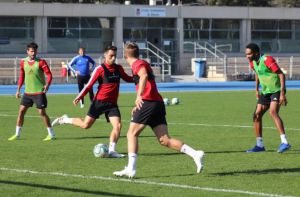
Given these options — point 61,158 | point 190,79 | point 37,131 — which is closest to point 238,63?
point 190,79

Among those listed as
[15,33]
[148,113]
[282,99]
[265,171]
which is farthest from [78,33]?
[148,113]

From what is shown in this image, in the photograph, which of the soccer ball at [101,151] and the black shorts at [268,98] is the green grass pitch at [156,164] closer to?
the soccer ball at [101,151]

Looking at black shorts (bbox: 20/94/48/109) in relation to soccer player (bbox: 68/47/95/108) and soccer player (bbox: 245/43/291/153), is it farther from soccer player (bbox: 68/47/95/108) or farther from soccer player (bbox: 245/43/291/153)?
soccer player (bbox: 68/47/95/108)

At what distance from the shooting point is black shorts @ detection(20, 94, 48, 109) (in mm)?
15672

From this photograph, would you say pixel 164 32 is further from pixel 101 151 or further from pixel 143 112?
pixel 143 112

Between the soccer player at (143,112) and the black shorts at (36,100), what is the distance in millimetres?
5074

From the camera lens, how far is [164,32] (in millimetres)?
61406

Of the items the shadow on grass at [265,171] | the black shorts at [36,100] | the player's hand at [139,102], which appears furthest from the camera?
the black shorts at [36,100]

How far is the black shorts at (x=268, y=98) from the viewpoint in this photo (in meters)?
13.8

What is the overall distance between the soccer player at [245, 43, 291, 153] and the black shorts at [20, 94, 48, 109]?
14.8ft

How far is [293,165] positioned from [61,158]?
3835 mm

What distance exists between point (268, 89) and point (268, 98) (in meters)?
0.18

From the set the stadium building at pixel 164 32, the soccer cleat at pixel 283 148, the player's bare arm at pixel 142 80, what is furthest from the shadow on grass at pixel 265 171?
the stadium building at pixel 164 32

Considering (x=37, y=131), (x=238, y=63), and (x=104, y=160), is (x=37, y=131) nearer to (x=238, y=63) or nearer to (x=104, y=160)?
(x=104, y=160)
